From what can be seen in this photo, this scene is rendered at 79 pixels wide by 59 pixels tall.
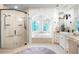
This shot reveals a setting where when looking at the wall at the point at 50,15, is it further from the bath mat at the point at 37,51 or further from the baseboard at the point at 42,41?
the bath mat at the point at 37,51

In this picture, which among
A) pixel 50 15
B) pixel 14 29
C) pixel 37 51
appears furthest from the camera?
pixel 14 29

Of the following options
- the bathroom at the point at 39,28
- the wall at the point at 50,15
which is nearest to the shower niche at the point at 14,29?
the bathroom at the point at 39,28

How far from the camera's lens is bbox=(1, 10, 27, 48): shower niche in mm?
2291

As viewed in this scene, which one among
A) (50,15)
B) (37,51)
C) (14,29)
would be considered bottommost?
(37,51)

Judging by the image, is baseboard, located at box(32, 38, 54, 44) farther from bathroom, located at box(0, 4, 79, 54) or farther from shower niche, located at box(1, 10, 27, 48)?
shower niche, located at box(1, 10, 27, 48)

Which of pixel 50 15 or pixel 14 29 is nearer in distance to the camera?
pixel 50 15

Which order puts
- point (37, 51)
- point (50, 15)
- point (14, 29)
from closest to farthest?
point (37, 51) → point (50, 15) → point (14, 29)

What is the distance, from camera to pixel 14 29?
99.5 inches

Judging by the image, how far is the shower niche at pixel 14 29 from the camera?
2291 millimetres

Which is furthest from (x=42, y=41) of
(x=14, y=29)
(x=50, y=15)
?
(x=14, y=29)

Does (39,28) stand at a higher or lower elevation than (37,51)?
higher

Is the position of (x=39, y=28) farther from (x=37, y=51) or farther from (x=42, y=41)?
(x=37, y=51)

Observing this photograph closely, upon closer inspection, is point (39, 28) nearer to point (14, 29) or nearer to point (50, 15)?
point (50, 15)

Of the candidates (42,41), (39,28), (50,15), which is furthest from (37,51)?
(50,15)
